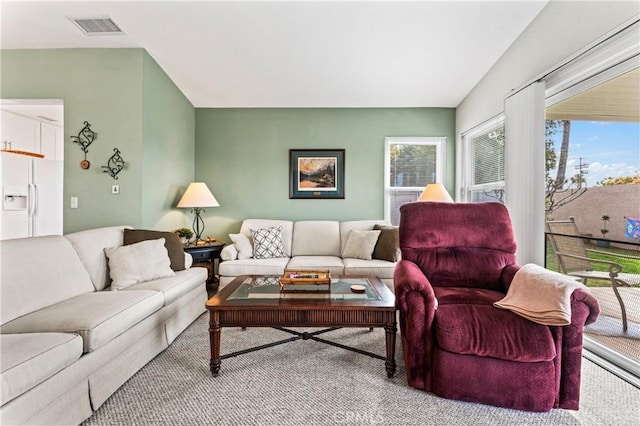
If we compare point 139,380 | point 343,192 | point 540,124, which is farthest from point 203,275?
point 540,124

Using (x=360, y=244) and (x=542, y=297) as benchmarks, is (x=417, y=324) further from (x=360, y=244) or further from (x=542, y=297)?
(x=360, y=244)

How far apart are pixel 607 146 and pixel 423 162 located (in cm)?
245

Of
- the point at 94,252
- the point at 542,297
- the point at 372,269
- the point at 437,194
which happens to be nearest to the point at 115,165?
the point at 94,252

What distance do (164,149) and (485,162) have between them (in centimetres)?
389

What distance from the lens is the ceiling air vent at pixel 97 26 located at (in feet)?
8.87

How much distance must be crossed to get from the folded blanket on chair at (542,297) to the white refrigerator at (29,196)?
4.21 m

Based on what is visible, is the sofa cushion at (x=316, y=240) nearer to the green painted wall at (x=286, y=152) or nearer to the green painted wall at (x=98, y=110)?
the green painted wall at (x=286, y=152)

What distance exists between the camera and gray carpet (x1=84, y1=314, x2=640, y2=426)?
151 cm

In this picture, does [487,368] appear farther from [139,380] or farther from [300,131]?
[300,131]

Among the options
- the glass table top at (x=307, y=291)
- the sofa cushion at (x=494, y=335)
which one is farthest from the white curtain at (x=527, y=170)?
the glass table top at (x=307, y=291)

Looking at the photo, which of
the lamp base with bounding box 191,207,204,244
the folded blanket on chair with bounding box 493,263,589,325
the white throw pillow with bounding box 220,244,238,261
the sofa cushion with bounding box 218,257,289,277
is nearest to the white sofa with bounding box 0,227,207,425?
the sofa cushion with bounding box 218,257,289,277

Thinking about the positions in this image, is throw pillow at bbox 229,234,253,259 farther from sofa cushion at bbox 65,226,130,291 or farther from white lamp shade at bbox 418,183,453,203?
white lamp shade at bbox 418,183,453,203

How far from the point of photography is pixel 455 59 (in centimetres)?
319

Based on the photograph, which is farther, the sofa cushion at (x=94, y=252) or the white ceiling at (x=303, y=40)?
the white ceiling at (x=303, y=40)
